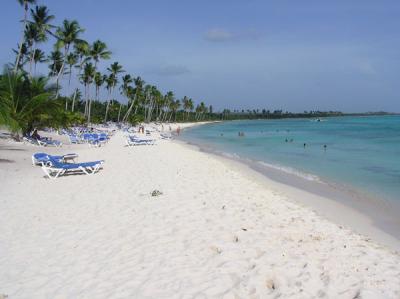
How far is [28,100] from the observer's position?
21.5 metres

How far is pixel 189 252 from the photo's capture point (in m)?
5.27

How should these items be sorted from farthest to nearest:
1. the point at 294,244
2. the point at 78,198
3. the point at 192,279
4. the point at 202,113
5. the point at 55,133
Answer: the point at 202,113 → the point at 55,133 → the point at 78,198 → the point at 294,244 → the point at 192,279

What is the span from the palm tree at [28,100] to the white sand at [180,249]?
13215mm

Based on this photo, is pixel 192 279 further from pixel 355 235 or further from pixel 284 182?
pixel 284 182

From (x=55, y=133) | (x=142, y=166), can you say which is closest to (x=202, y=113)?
(x=55, y=133)

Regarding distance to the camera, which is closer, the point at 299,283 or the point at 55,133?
the point at 299,283

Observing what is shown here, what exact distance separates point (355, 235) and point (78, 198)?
5.80 m

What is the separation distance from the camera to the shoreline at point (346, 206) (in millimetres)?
7308

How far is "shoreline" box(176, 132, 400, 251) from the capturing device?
24.0 ft

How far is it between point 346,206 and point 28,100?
59.4ft

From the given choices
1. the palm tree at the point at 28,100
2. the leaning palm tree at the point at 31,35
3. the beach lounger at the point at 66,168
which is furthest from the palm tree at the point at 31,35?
the beach lounger at the point at 66,168

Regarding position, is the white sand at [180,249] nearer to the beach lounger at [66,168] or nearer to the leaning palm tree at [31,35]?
the beach lounger at [66,168]

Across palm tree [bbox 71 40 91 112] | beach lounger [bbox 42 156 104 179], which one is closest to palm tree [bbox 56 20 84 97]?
palm tree [bbox 71 40 91 112]

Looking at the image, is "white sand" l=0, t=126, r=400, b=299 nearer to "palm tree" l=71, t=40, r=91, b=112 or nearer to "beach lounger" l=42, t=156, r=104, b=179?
"beach lounger" l=42, t=156, r=104, b=179
